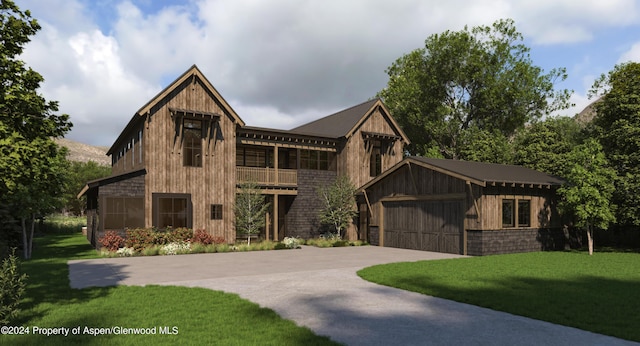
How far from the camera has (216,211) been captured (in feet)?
83.1

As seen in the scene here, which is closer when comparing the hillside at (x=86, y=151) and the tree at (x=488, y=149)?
the tree at (x=488, y=149)

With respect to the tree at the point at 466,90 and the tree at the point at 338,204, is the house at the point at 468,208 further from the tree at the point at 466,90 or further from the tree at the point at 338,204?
the tree at the point at 466,90

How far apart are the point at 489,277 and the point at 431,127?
3264 cm

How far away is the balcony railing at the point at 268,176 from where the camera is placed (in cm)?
2666

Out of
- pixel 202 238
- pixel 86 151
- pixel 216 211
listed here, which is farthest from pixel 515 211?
pixel 86 151

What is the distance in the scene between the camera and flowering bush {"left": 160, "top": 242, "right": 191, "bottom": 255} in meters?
21.5

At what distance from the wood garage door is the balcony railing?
6.06 meters

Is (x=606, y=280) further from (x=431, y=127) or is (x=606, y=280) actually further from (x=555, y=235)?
(x=431, y=127)

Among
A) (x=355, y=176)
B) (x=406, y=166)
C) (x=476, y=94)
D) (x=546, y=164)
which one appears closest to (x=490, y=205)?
(x=406, y=166)

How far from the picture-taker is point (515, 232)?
21.3m

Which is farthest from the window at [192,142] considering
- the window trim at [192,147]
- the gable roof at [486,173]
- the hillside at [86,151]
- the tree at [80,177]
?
the hillside at [86,151]

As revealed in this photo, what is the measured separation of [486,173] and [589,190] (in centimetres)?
447

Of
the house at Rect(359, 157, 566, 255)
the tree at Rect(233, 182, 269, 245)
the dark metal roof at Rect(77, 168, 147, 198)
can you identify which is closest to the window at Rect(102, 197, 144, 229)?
the dark metal roof at Rect(77, 168, 147, 198)

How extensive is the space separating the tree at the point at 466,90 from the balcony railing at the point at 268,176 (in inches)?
732
